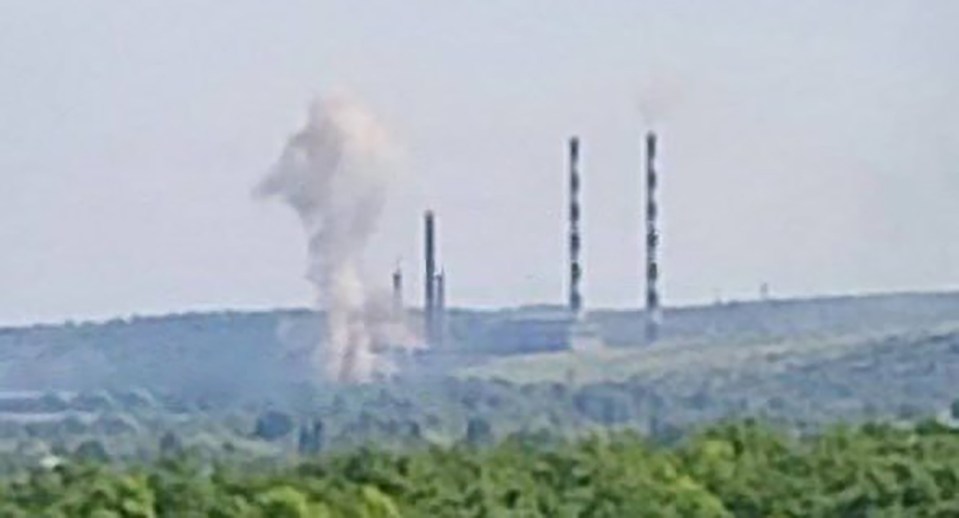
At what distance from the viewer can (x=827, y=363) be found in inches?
6978

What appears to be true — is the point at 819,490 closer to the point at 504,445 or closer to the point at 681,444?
the point at 681,444

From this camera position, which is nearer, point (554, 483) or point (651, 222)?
point (554, 483)

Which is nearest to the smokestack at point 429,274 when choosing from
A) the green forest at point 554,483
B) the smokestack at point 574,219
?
the smokestack at point 574,219

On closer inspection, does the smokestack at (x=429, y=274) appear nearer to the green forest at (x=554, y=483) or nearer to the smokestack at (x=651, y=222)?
the smokestack at (x=651, y=222)

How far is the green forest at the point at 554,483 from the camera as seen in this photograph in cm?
4994

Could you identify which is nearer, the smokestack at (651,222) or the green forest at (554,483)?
the green forest at (554,483)

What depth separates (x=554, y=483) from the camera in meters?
62.3

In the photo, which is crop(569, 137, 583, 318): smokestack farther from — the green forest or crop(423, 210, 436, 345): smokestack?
the green forest

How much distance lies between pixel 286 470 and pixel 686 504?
17.0m

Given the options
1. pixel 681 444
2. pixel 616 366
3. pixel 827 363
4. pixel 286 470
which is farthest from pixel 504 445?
pixel 827 363

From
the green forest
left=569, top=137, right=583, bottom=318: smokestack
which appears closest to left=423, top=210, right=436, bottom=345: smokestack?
left=569, top=137, right=583, bottom=318: smokestack

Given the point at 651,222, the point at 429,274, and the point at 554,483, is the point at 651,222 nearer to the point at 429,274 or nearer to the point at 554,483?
the point at 429,274

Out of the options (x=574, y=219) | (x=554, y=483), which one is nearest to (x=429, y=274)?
(x=574, y=219)

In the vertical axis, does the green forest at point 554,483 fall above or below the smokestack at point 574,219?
below
